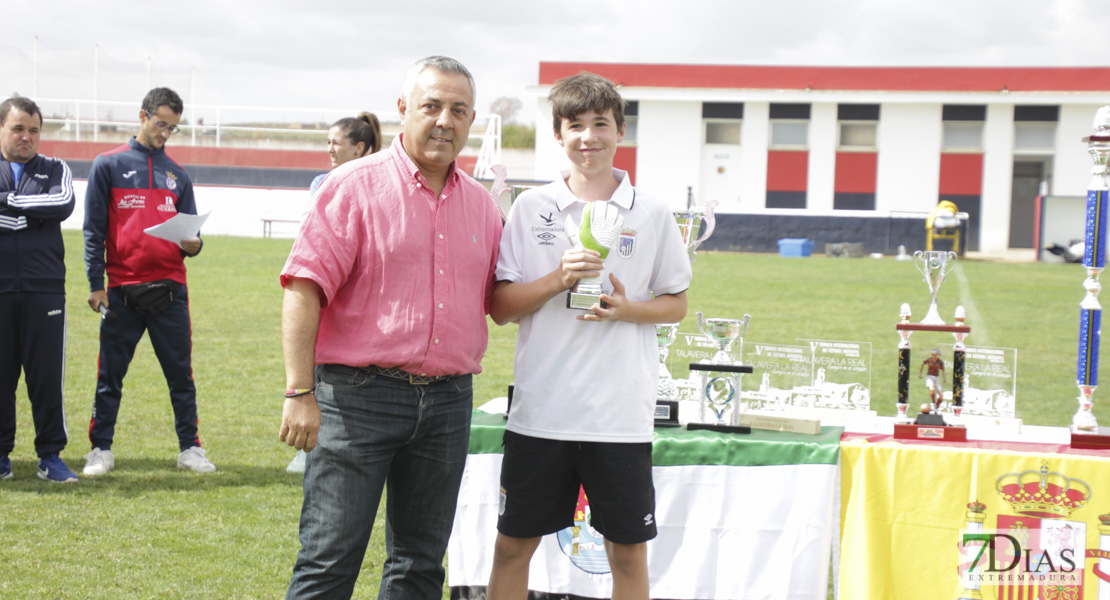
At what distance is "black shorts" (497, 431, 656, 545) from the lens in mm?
2572

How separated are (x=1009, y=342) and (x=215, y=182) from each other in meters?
31.1

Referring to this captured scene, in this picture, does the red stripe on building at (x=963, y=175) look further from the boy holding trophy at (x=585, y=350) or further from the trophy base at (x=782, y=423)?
the boy holding trophy at (x=585, y=350)

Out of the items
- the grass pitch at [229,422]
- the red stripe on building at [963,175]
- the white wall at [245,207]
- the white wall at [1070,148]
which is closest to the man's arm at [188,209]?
the grass pitch at [229,422]

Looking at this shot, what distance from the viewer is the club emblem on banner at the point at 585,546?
3.21 meters

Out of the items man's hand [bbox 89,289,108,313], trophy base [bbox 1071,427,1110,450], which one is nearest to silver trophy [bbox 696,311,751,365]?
trophy base [bbox 1071,427,1110,450]

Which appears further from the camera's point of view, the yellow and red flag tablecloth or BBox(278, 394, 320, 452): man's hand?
the yellow and red flag tablecloth

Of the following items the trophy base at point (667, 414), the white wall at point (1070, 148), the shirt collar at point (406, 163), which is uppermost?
the white wall at point (1070, 148)

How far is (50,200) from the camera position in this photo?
4.52 metres

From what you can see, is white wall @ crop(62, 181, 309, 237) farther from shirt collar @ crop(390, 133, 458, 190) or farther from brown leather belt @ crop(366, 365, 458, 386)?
brown leather belt @ crop(366, 365, 458, 386)

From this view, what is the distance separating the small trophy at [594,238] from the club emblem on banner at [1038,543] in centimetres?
142

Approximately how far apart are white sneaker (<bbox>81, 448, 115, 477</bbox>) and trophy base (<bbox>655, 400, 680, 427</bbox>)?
3133mm

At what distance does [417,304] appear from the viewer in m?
2.30

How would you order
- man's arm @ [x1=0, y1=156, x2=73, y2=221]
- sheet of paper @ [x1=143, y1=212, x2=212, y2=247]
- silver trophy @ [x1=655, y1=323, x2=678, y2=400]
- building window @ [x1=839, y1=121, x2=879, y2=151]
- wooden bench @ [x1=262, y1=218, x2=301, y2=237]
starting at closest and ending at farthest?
silver trophy @ [x1=655, y1=323, x2=678, y2=400]
man's arm @ [x1=0, y1=156, x2=73, y2=221]
sheet of paper @ [x1=143, y1=212, x2=212, y2=247]
wooden bench @ [x1=262, y1=218, x2=301, y2=237]
building window @ [x1=839, y1=121, x2=879, y2=151]

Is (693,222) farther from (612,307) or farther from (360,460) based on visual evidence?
(360,460)
